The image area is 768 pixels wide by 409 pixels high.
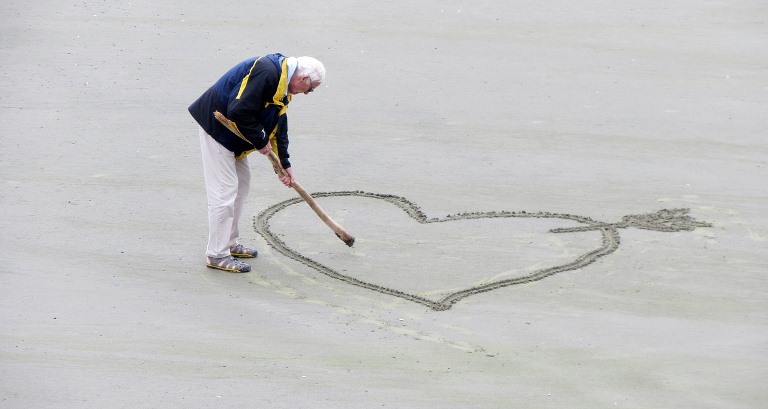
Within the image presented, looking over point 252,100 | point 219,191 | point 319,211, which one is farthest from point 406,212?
point 252,100

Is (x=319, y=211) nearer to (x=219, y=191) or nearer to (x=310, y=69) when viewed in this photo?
(x=219, y=191)

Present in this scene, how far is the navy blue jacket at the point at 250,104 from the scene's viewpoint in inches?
323

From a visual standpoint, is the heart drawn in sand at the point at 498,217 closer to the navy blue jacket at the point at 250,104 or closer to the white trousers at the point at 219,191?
the white trousers at the point at 219,191

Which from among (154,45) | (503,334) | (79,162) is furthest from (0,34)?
(503,334)

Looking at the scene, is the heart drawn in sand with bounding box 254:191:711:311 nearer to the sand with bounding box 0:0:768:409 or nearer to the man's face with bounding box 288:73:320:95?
the sand with bounding box 0:0:768:409

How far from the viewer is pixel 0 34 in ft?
41.7

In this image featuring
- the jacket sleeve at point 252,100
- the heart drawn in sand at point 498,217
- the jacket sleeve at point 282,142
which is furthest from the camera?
the jacket sleeve at point 282,142

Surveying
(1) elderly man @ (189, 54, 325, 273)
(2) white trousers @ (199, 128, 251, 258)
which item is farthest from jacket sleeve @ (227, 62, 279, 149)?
(2) white trousers @ (199, 128, 251, 258)

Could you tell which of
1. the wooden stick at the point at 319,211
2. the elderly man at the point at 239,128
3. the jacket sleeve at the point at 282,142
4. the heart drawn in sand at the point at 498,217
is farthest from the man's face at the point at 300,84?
the heart drawn in sand at the point at 498,217

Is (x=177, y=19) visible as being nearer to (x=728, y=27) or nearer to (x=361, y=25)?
(x=361, y=25)

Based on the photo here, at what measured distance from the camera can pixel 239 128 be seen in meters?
8.31

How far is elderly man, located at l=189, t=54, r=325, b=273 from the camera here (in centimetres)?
822

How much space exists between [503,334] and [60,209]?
377 centimetres

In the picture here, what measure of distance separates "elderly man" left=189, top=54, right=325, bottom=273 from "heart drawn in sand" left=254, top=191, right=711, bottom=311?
537mm
